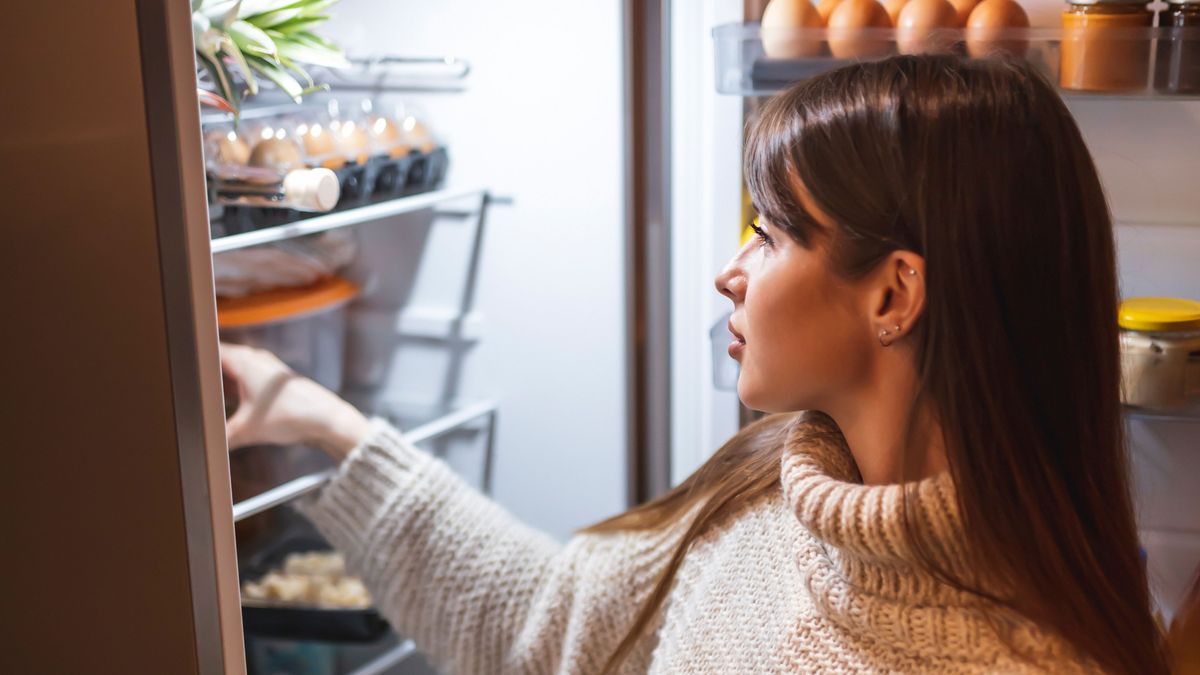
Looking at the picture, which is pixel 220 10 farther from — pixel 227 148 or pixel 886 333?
pixel 886 333

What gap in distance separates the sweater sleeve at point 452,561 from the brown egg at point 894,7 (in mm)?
571

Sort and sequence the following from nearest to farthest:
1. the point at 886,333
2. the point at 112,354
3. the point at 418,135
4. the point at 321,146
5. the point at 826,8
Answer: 1. the point at 112,354
2. the point at 886,333
3. the point at 826,8
4. the point at 321,146
5. the point at 418,135

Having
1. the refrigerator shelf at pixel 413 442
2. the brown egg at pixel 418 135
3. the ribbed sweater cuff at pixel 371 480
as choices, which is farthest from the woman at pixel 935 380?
the brown egg at pixel 418 135

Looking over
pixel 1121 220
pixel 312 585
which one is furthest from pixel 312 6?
pixel 1121 220

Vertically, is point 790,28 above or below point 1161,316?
above

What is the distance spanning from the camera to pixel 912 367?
90cm

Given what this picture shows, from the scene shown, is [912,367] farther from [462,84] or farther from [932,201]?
[462,84]

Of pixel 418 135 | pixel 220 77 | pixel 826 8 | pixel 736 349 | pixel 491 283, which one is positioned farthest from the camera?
pixel 491 283

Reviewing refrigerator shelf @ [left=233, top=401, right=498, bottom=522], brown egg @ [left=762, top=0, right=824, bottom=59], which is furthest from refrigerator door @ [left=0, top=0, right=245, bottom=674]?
brown egg @ [left=762, top=0, right=824, bottom=59]

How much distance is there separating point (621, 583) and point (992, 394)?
1.47 ft

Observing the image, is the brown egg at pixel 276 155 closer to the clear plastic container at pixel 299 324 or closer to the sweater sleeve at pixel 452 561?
the clear plastic container at pixel 299 324

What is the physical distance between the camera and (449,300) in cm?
160

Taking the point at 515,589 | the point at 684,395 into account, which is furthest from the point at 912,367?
the point at 684,395

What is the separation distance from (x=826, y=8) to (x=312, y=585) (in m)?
0.93
